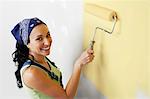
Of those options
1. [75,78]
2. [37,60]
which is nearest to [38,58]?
[37,60]

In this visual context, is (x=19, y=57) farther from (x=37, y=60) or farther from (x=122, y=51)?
(x=122, y=51)

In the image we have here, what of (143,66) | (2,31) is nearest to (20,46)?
(2,31)

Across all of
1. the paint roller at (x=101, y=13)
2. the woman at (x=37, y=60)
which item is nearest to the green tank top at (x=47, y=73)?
the woman at (x=37, y=60)

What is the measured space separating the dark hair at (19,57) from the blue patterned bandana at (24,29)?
0.6 inches

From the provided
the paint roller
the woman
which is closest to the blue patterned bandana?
the woman

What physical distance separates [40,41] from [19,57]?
81 millimetres

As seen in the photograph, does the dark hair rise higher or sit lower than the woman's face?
lower

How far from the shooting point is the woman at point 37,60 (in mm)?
606

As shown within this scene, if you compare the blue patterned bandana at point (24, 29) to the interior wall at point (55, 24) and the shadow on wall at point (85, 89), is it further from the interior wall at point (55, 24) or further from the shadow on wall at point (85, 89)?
the shadow on wall at point (85, 89)

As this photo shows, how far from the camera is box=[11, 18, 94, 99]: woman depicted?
23.9 inches

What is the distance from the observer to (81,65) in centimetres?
66

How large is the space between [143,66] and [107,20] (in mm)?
128

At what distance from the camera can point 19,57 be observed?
65 cm

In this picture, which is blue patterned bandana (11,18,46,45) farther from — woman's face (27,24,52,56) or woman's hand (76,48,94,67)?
woman's hand (76,48,94,67)
